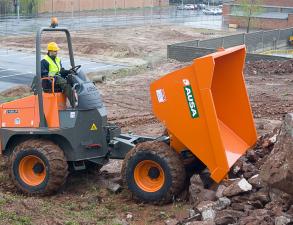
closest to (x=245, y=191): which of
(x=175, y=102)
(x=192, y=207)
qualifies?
(x=192, y=207)

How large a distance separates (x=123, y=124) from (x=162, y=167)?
650 centimetres

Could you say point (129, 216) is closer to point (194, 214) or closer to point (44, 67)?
point (194, 214)

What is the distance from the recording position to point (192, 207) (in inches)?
272

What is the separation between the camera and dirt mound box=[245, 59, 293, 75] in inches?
852

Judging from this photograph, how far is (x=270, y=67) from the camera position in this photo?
22.2 m

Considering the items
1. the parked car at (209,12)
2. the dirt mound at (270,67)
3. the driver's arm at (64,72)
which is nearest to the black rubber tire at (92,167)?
the driver's arm at (64,72)

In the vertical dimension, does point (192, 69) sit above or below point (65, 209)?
above

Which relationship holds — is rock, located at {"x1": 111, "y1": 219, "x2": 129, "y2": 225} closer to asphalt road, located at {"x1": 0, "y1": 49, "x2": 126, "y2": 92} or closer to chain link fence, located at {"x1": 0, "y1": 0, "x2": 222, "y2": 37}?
asphalt road, located at {"x1": 0, "y1": 49, "x2": 126, "y2": 92}

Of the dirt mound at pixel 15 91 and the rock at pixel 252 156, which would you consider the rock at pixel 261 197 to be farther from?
the dirt mound at pixel 15 91

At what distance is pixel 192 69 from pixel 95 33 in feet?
123

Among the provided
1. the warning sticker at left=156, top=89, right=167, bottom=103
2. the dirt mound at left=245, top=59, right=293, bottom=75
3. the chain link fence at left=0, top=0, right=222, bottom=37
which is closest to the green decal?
the warning sticker at left=156, top=89, right=167, bottom=103

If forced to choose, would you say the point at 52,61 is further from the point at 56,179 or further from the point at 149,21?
the point at 149,21

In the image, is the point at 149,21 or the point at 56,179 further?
the point at 149,21

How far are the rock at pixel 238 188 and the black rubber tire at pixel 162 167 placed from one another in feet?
2.71
